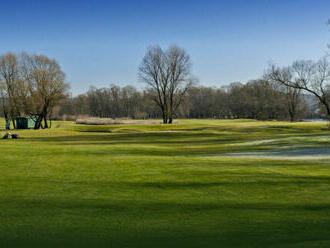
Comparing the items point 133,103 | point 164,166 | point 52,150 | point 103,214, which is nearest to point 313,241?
point 103,214

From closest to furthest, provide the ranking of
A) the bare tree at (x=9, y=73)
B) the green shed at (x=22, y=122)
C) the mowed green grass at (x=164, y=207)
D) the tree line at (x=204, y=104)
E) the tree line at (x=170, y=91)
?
the mowed green grass at (x=164, y=207)
the tree line at (x=170, y=91)
the bare tree at (x=9, y=73)
the green shed at (x=22, y=122)
the tree line at (x=204, y=104)

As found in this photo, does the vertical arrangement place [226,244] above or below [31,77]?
below

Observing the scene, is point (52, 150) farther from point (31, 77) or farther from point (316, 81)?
point (31, 77)

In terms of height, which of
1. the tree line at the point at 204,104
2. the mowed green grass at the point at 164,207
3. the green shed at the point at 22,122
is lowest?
the mowed green grass at the point at 164,207

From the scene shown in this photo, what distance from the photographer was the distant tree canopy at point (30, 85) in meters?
59.0

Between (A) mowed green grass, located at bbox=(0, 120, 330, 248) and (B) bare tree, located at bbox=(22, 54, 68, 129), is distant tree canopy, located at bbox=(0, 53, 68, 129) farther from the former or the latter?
(A) mowed green grass, located at bbox=(0, 120, 330, 248)

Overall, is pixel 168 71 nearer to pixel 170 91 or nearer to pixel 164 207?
pixel 170 91

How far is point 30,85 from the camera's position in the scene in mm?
60562

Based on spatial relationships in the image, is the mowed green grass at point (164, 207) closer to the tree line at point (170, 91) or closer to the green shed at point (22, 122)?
the tree line at point (170, 91)

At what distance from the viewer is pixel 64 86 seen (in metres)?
60.5

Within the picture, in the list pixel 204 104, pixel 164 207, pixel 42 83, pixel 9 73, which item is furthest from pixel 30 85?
pixel 204 104

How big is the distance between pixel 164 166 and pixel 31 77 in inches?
2087

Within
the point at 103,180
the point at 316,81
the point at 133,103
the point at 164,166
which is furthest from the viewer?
the point at 133,103

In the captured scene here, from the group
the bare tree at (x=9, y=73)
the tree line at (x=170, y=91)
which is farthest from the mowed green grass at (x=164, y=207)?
the bare tree at (x=9, y=73)
